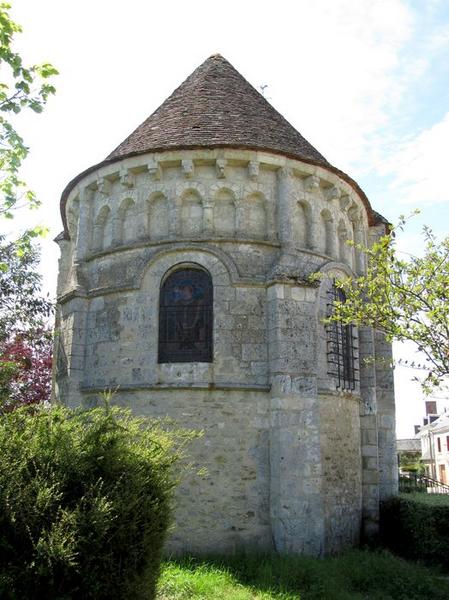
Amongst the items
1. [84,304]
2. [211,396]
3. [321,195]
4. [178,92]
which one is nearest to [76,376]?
[84,304]

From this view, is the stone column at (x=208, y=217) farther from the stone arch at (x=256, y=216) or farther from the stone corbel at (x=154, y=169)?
the stone corbel at (x=154, y=169)

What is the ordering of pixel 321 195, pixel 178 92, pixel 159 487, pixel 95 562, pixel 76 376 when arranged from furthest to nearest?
pixel 178 92
pixel 321 195
pixel 76 376
pixel 159 487
pixel 95 562

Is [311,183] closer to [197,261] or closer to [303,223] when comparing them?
[303,223]

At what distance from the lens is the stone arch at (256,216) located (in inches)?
444

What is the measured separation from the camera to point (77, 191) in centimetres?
1276

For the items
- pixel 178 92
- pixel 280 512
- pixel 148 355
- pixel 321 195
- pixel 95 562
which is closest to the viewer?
Result: pixel 95 562

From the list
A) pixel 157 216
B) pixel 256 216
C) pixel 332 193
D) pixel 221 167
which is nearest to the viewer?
pixel 221 167

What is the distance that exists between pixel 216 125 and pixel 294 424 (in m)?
6.12

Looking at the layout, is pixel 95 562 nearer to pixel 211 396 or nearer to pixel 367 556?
pixel 211 396

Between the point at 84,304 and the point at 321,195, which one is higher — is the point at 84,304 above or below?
below

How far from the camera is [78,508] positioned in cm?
533

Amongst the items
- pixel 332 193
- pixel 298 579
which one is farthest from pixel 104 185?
pixel 298 579

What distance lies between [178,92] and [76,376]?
282 inches

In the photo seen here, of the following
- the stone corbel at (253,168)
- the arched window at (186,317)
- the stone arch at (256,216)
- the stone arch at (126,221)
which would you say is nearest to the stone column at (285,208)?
the stone arch at (256,216)
